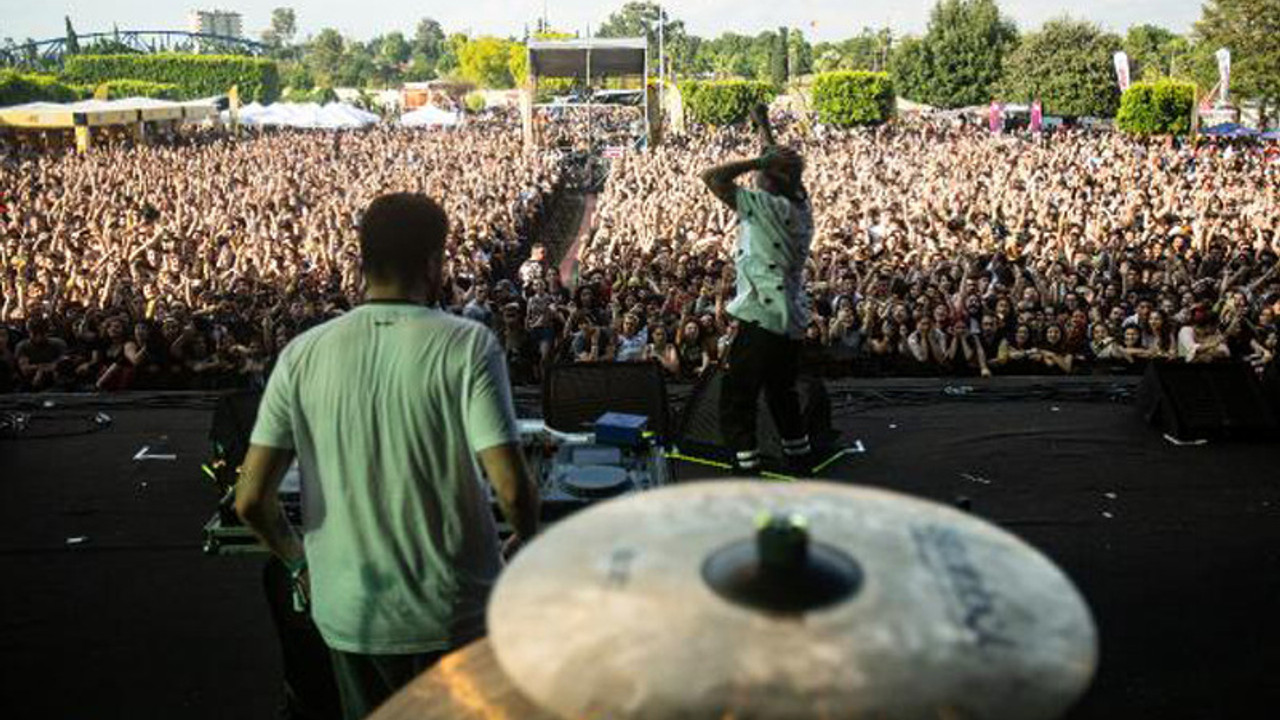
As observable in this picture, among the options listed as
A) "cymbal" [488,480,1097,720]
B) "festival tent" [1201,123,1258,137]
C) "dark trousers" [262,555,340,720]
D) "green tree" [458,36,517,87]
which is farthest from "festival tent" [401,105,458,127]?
"green tree" [458,36,517,87]

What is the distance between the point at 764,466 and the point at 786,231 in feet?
3.73

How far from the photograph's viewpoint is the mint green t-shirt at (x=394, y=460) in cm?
178

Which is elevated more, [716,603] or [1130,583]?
[716,603]

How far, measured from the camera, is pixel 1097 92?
41094 millimetres

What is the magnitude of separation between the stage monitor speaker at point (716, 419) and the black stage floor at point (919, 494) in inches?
6.2

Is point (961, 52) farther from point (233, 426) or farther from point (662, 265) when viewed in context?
point (233, 426)

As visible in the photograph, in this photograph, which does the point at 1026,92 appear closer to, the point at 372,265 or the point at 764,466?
the point at 764,466

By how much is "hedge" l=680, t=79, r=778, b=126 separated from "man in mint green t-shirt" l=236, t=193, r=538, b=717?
125 ft

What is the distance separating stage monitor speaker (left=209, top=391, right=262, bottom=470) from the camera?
396 centimetres

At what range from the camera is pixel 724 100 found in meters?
39.0

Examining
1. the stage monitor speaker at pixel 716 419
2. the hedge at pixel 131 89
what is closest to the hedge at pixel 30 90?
the hedge at pixel 131 89

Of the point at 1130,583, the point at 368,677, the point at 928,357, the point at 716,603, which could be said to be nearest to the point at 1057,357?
the point at 928,357

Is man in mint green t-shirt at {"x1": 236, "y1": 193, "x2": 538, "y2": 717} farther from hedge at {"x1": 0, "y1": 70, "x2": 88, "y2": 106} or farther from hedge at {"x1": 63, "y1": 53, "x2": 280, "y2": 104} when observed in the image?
hedge at {"x1": 63, "y1": 53, "x2": 280, "y2": 104}

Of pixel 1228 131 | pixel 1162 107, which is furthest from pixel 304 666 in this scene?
pixel 1228 131
